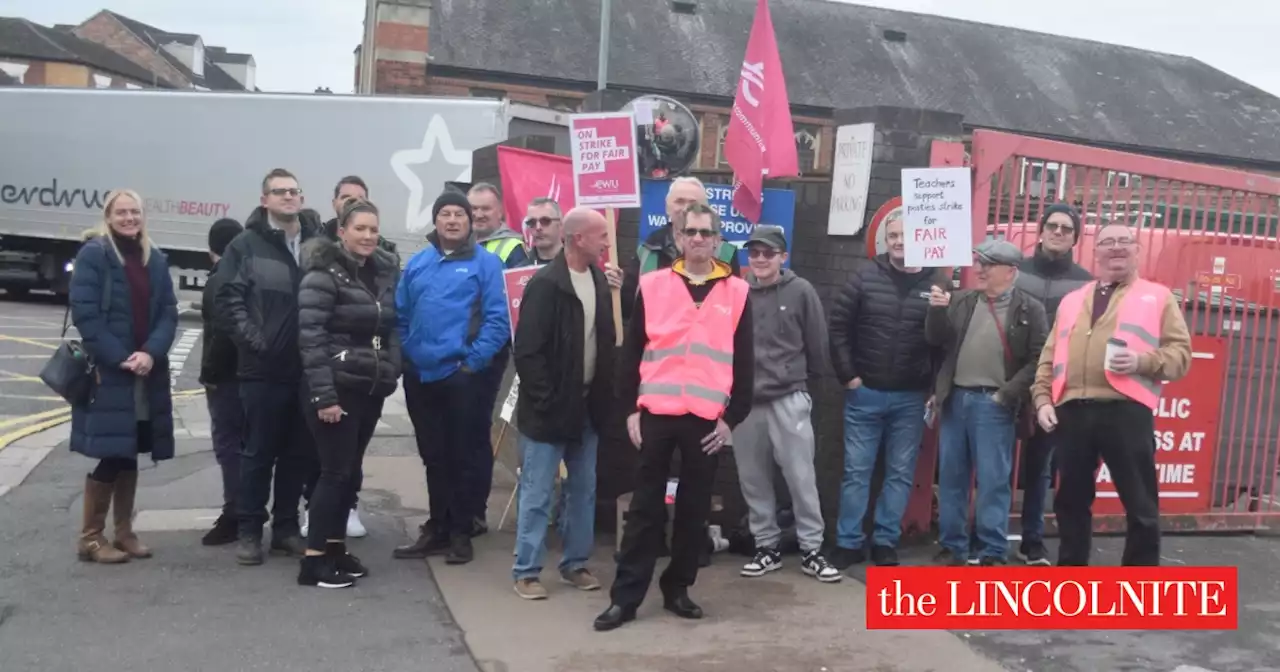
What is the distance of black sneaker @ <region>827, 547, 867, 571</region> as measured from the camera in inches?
259

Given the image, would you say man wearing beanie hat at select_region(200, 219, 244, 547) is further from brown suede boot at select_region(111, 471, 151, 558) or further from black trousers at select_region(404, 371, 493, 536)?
black trousers at select_region(404, 371, 493, 536)

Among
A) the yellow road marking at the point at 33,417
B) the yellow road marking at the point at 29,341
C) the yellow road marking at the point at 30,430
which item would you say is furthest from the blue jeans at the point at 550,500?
the yellow road marking at the point at 29,341

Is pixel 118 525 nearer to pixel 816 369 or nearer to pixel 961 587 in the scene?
pixel 816 369

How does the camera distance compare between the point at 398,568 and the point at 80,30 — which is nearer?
the point at 398,568

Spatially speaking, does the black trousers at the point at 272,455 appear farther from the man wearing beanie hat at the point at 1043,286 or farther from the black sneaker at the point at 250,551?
the man wearing beanie hat at the point at 1043,286

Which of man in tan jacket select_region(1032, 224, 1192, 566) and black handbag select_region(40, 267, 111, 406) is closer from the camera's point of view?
man in tan jacket select_region(1032, 224, 1192, 566)

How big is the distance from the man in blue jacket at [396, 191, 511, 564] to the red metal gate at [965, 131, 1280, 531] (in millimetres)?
2798

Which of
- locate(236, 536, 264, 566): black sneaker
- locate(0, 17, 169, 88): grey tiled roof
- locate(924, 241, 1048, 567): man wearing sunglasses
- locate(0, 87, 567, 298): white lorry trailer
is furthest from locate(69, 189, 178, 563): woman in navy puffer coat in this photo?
locate(0, 17, 169, 88): grey tiled roof

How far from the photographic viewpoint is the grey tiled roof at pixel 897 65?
3775 centimetres

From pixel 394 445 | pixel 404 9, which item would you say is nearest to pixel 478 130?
pixel 394 445

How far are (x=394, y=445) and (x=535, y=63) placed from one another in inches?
1118

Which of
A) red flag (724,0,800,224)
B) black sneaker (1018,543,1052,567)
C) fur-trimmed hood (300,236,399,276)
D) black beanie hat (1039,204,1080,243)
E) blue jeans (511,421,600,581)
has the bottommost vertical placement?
black sneaker (1018,543,1052,567)

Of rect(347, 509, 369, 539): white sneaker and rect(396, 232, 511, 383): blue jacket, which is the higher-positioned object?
rect(396, 232, 511, 383): blue jacket

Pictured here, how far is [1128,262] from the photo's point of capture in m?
5.78
